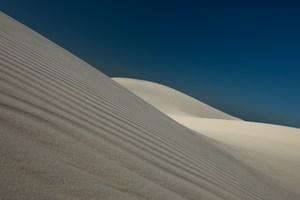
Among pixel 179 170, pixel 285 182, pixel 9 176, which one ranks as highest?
pixel 285 182

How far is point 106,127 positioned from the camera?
97.4 inches

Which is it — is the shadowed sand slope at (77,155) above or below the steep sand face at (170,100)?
below

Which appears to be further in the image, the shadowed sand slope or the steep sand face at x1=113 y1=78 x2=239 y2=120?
the steep sand face at x1=113 y1=78 x2=239 y2=120

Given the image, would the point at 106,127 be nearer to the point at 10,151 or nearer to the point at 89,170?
the point at 89,170

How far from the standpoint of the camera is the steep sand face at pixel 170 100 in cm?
3130

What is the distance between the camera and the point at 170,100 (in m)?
33.8

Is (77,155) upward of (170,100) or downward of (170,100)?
downward

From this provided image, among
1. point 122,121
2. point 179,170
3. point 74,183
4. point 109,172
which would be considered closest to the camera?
point 74,183

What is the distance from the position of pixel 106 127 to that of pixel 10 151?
1.25m

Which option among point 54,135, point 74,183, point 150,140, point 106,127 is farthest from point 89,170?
Answer: point 150,140

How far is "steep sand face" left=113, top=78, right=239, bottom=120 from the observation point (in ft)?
103

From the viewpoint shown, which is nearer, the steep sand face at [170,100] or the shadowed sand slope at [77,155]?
the shadowed sand slope at [77,155]

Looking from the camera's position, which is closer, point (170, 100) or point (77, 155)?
point (77, 155)

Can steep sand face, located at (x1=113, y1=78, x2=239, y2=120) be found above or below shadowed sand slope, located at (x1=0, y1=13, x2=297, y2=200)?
above
